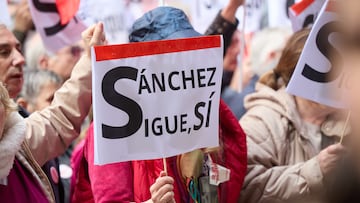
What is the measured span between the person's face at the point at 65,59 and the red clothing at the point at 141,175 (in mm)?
2022

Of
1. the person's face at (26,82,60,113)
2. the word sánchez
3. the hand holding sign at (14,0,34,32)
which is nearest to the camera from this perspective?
the word sánchez

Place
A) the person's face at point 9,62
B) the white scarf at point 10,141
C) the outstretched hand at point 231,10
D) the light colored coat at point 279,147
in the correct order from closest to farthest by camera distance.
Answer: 1. the white scarf at point 10,141
2. the person's face at point 9,62
3. the light colored coat at point 279,147
4. the outstretched hand at point 231,10

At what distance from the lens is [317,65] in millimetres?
2699

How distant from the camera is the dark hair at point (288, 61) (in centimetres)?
302

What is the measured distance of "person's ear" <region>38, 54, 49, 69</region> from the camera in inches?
180

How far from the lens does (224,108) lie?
2609mm

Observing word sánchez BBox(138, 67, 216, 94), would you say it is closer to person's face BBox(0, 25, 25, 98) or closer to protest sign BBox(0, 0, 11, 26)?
person's face BBox(0, 25, 25, 98)

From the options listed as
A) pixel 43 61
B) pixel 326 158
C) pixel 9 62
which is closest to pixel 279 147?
pixel 326 158

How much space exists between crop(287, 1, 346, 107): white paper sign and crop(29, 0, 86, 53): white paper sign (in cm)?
129

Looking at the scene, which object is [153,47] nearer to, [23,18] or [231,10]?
[231,10]

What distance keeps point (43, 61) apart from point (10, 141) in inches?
100

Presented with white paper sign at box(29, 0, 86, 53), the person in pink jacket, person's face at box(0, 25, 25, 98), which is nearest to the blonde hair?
the person in pink jacket

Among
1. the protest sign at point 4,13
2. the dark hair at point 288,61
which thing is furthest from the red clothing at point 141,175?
the protest sign at point 4,13

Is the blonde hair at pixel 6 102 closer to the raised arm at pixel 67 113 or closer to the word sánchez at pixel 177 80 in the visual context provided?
the raised arm at pixel 67 113
